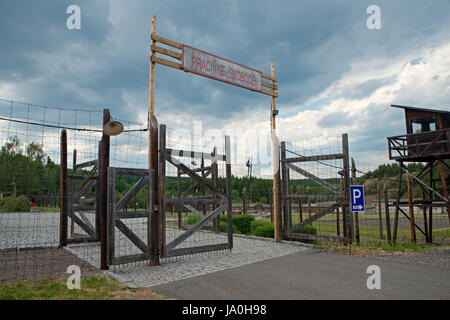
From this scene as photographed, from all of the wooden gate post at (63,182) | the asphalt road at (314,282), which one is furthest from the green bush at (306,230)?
the wooden gate post at (63,182)

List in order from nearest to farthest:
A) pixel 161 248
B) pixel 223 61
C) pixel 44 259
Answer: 1. pixel 161 248
2. pixel 44 259
3. pixel 223 61

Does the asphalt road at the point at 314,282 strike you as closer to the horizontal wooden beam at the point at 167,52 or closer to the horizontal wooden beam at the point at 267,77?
the horizontal wooden beam at the point at 167,52

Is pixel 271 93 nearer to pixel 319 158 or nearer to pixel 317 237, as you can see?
pixel 319 158

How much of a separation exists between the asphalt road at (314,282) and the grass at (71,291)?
47cm

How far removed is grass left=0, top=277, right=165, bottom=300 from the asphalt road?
47 centimetres

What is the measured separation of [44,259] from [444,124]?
1601cm

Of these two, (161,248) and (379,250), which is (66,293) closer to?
(161,248)

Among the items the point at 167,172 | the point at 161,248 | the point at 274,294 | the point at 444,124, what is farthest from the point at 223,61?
the point at 444,124

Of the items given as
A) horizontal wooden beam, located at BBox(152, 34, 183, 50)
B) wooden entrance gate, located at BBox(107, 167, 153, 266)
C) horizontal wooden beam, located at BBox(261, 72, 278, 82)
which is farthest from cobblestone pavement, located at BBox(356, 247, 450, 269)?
horizontal wooden beam, located at BBox(152, 34, 183, 50)

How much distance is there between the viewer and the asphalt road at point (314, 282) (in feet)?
16.9

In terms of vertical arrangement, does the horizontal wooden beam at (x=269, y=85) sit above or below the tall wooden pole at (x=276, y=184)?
above

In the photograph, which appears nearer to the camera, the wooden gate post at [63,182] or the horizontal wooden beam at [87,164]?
the wooden gate post at [63,182]
